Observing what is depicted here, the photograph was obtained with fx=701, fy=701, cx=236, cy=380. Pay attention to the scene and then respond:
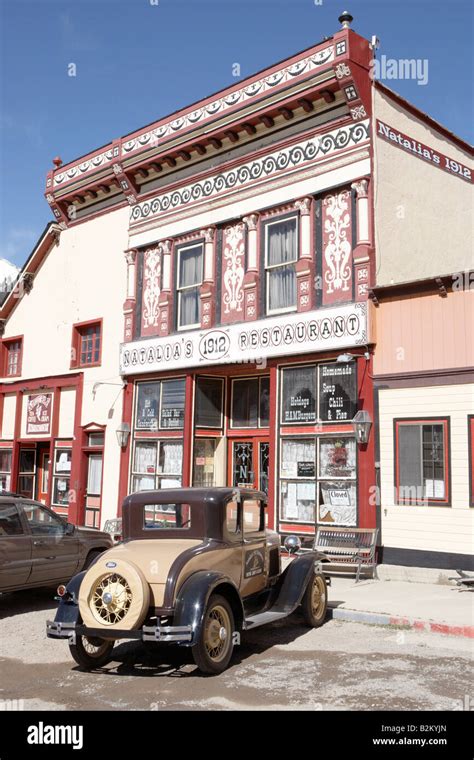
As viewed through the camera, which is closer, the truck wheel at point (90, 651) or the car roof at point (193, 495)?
the truck wheel at point (90, 651)

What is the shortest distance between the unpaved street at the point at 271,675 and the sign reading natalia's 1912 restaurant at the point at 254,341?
6.70 m

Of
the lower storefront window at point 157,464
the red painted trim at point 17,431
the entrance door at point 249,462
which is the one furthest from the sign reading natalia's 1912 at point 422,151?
the red painted trim at point 17,431

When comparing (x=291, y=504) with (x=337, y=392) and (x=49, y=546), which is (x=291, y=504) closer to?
(x=337, y=392)

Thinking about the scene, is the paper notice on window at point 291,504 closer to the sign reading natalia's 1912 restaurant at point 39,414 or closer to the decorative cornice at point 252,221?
the decorative cornice at point 252,221

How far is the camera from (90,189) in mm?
20688

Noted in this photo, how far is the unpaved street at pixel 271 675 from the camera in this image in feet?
20.0

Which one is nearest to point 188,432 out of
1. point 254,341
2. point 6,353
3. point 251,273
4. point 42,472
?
point 254,341

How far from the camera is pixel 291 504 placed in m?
15.0

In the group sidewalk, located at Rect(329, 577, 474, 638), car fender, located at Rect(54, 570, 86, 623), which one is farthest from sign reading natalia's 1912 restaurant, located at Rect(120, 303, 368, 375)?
car fender, located at Rect(54, 570, 86, 623)

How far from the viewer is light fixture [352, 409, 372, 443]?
44.7ft

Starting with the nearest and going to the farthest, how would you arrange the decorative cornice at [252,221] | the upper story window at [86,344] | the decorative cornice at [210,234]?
the decorative cornice at [252,221] < the decorative cornice at [210,234] < the upper story window at [86,344]

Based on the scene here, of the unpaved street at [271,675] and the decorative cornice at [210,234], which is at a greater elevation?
the decorative cornice at [210,234]

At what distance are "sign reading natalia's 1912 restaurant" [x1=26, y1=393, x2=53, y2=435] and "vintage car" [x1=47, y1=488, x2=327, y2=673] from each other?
1402 centimetres

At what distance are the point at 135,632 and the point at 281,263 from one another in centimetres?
1072
